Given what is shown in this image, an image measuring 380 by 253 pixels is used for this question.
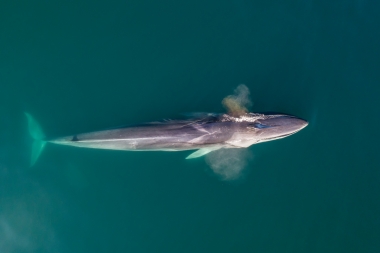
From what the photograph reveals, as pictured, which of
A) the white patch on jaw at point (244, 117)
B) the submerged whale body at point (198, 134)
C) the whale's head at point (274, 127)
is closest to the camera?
the submerged whale body at point (198, 134)

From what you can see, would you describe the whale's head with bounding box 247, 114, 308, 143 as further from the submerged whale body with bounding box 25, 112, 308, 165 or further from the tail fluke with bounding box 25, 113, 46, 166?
the tail fluke with bounding box 25, 113, 46, 166

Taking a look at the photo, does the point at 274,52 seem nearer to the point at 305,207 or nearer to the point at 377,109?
the point at 377,109

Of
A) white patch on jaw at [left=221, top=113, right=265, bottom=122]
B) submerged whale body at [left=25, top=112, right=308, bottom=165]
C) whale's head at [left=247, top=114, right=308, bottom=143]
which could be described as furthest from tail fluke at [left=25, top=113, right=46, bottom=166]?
whale's head at [left=247, top=114, right=308, bottom=143]

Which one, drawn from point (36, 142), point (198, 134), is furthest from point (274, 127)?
point (36, 142)

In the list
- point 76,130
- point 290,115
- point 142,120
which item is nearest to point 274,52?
point 290,115

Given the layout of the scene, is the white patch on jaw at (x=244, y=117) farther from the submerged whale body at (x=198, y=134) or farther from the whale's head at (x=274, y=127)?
the whale's head at (x=274, y=127)

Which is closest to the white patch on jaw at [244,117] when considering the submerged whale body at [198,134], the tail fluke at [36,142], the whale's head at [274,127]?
the submerged whale body at [198,134]

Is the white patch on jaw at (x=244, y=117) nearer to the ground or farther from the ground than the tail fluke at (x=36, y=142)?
farther from the ground

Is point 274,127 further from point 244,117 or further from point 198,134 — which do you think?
point 198,134
